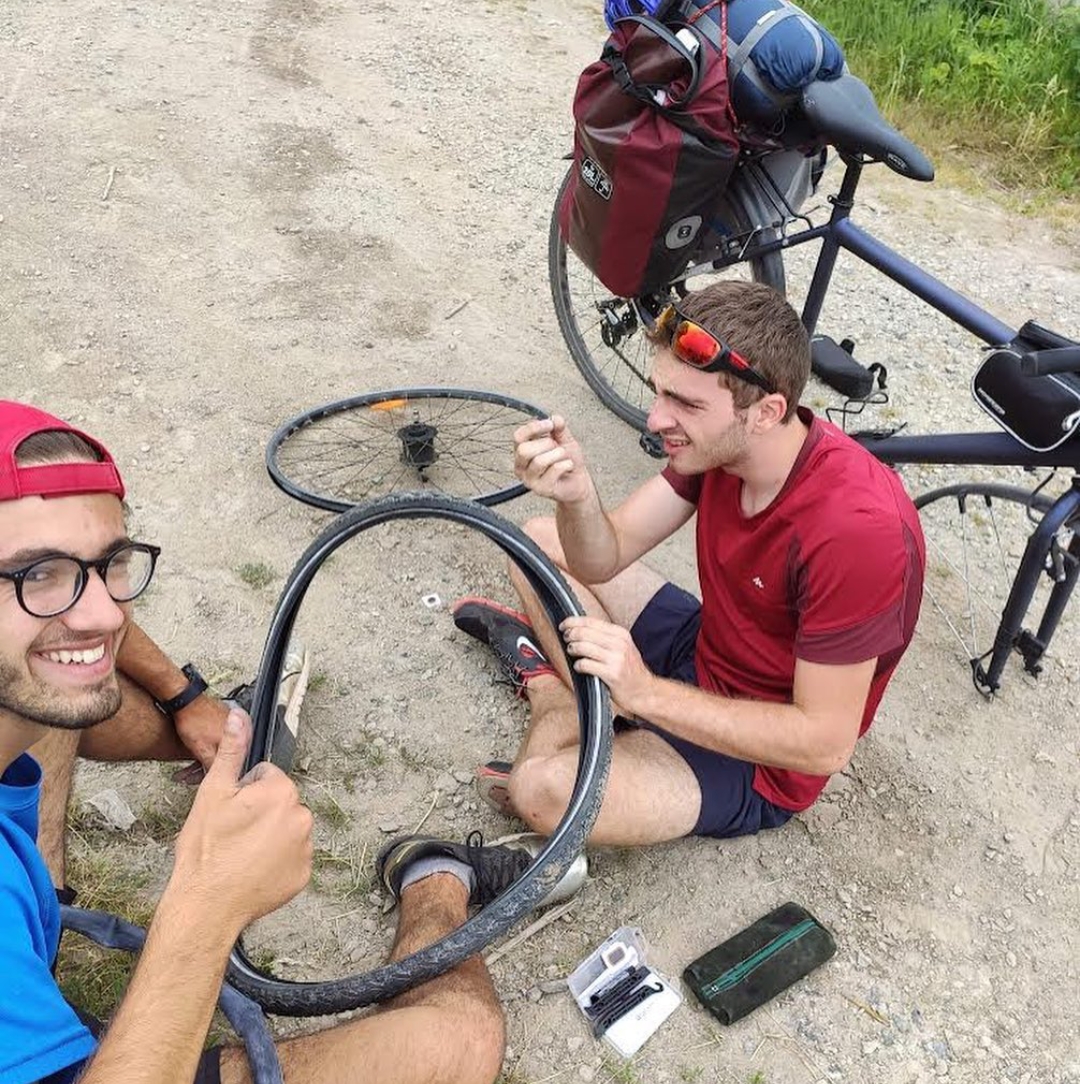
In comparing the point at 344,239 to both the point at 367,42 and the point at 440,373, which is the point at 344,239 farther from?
the point at 367,42

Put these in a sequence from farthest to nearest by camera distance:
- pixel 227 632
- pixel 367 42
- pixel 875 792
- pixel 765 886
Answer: pixel 367 42 → pixel 227 632 → pixel 875 792 → pixel 765 886

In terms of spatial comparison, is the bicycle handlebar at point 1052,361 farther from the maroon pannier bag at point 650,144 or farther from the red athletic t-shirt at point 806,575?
the maroon pannier bag at point 650,144

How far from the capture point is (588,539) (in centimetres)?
286

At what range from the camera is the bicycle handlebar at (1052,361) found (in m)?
2.73

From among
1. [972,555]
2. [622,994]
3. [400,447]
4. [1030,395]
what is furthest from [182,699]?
[972,555]

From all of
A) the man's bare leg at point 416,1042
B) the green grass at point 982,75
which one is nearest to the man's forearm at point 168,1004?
the man's bare leg at point 416,1042

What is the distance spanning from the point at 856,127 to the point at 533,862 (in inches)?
96.1

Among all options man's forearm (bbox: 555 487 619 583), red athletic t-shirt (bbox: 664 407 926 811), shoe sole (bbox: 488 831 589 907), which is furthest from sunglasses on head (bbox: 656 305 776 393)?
shoe sole (bbox: 488 831 589 907)

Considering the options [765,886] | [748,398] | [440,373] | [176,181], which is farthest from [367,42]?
[765,886]

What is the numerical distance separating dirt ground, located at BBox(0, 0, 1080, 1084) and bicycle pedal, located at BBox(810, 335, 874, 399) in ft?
2.93

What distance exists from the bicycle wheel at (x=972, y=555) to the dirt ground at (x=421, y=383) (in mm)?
200

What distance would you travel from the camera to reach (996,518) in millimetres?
→ 4227

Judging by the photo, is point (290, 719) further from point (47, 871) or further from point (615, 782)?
point (47, 871)

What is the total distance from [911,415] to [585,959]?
317cm
